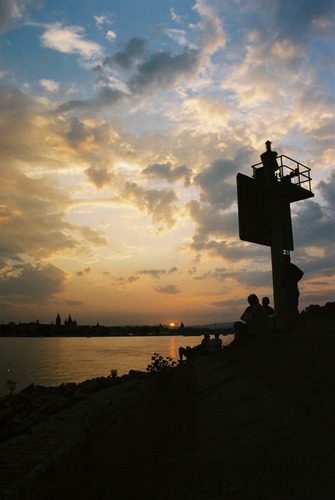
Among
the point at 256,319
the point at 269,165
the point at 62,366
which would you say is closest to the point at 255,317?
the point at 256,319

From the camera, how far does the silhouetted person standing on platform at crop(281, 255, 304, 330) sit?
14.1 metres

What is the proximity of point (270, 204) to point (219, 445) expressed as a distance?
64.6 ft

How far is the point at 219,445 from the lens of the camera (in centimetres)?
621

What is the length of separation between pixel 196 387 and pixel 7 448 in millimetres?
5614

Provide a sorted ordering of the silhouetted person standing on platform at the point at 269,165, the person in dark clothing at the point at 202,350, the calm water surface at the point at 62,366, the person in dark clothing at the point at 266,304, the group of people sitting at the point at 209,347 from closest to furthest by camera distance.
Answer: the person in dark clothing at the point at 266,304
the group of people sitting at the point at 209,347
the person in dark clothing at the point at 202,350
the silhouetted person standing on platform at the point at 269,165
the calm water surface at the point at 62,366

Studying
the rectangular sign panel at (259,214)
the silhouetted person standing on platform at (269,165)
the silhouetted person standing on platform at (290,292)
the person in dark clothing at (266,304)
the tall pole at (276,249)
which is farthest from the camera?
the silhouetted person standing on platform at (269,165)

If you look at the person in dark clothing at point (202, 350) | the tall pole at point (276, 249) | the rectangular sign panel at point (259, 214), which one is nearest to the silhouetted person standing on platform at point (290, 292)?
the person in dark clothing at point (202, 350)

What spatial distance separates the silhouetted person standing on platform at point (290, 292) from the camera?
14.1 m

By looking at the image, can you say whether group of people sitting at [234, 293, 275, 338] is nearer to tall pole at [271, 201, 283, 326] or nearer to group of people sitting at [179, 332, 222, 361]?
group of people sitting at [179, 332, 222, 361]

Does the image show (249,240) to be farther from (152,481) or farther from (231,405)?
(152,481)

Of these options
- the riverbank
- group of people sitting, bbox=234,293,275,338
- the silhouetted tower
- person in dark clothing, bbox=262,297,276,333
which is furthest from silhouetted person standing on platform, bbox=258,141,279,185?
the riverbank

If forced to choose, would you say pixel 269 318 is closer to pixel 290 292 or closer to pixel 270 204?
pixel 290 292

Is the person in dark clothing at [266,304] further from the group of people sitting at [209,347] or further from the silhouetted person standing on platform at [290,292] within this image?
the group of people sitting at [209,347]

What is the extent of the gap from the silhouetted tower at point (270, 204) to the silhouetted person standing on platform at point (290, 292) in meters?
8.29
